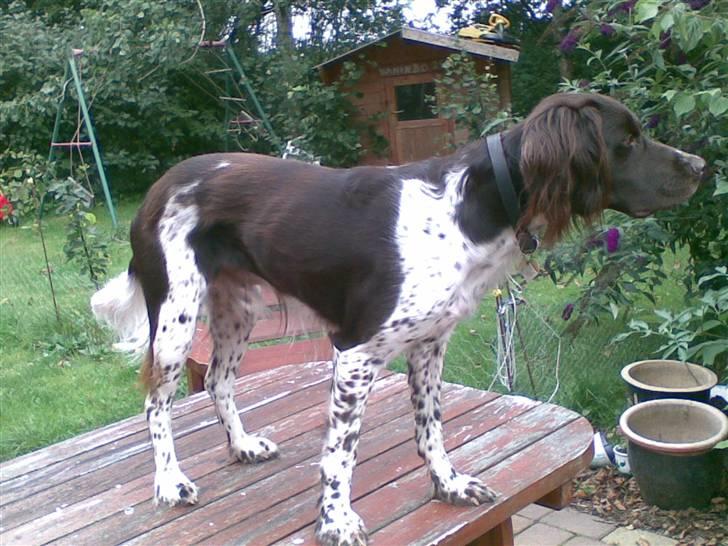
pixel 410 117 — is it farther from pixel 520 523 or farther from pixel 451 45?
pixel 520 523

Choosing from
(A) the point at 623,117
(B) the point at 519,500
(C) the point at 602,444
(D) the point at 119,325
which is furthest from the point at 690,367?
(D) the point at 119,325

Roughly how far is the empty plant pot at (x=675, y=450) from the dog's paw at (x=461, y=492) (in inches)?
→ 39.1

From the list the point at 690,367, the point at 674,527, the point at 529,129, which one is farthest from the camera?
the point at 690,367

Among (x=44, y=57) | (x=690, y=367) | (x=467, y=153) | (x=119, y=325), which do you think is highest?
(x=44, y=57)

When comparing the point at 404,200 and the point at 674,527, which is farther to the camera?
the point at 674,527

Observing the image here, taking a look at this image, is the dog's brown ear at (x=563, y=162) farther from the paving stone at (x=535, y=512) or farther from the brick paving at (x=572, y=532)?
the paving stone at (x=535, y=512)

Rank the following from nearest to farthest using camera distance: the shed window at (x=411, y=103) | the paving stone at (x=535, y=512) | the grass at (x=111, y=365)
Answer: the paving stone at (x=535, y=512), the grass at (x=111, y=365), the shed window at (x=411, y=103)

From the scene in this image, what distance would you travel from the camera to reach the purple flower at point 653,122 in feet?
12.2

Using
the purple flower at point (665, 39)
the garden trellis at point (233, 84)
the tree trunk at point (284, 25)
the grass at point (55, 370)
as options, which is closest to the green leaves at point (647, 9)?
the purple flower at point (665, 39)

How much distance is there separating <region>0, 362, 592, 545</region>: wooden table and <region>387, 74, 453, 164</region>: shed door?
351 inches

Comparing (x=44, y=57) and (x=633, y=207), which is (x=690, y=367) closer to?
(x=633, y=207)

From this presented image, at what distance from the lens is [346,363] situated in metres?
2.33

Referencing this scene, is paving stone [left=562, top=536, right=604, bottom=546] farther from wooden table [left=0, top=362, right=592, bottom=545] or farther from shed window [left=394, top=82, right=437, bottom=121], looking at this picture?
shed window [left=394, top=82, right=437, bottom=121]

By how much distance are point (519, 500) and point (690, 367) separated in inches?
55.5
